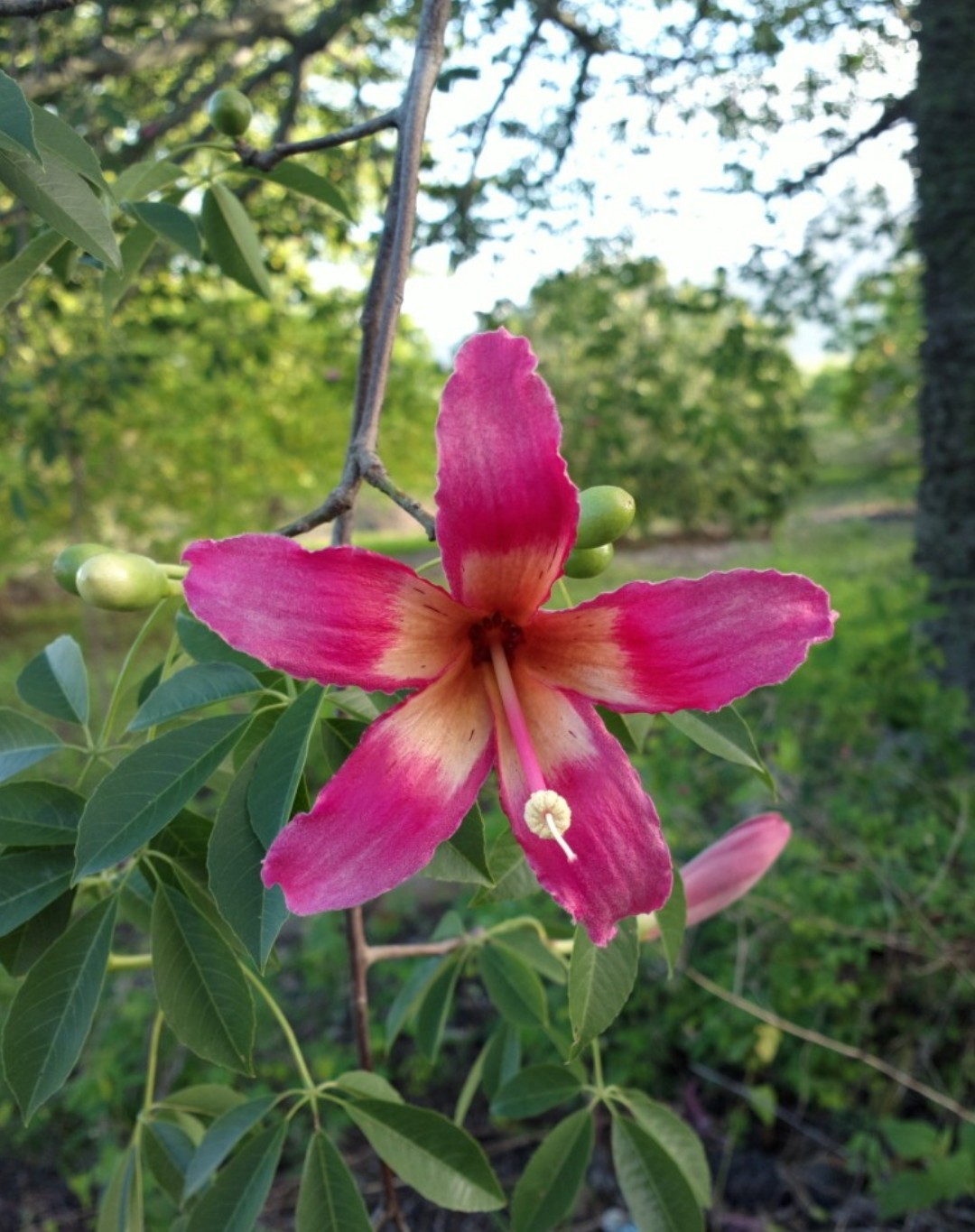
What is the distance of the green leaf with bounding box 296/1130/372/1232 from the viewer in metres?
0.82

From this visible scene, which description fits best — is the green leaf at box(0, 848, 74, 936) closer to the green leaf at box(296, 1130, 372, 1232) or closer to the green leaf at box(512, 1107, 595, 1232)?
the green leaf at box(296, 1130, 372, 1232)

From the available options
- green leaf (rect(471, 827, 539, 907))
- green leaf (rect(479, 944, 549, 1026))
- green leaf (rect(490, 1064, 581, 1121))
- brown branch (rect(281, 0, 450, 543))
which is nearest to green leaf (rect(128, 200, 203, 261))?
brown branch (rect(281, 0, 450, 543))

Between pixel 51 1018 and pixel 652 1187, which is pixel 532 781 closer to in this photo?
pixel 51 1018

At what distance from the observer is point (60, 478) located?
7.72 metres

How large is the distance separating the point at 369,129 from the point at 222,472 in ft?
24.0

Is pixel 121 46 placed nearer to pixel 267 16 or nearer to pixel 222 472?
pixel 267 16

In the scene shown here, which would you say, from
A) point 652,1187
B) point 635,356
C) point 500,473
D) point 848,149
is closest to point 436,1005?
point 652,1187

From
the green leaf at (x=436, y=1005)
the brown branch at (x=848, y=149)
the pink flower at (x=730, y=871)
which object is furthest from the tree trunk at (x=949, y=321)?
the green leaf at (x=436, y=1005)

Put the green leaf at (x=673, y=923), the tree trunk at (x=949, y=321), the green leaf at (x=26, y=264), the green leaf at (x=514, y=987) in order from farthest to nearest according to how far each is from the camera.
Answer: the tree trunk at (x=949, y=321), the green leaf at (x=514, y=987), the green leaf at (x=26, y=264), the green leaf at (x=673, y=923)

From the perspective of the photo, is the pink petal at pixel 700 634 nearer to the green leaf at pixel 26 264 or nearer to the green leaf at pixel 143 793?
the green leaf at pixel 143 793

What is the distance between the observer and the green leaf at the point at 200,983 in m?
0.75

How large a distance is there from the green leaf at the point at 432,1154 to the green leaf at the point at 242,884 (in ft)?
1.20

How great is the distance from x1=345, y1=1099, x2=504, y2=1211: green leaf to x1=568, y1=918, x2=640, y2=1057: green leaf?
0.28m

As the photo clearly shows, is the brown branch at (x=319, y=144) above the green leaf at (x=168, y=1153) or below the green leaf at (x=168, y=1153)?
above
